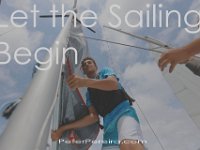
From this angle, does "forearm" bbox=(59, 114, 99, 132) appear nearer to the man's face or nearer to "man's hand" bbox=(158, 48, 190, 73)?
the man's face

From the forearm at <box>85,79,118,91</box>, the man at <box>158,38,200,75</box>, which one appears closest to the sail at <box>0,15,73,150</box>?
the forearm at <box>85,79,118,91</box>

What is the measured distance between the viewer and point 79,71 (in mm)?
5242

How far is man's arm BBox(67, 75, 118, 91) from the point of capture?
234cm

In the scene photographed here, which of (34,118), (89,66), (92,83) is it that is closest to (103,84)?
(92,83)

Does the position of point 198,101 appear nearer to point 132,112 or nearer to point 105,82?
point 132,112

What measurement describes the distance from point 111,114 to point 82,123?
0.61 m

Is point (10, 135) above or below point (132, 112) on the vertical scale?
below

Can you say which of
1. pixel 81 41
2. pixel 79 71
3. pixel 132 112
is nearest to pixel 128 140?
pixel 132 112

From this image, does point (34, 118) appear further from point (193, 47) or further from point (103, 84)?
point (103, 84)

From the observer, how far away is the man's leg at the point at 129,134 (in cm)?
286

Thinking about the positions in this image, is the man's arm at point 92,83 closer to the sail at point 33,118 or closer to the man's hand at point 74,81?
the man's hand at point 74,81

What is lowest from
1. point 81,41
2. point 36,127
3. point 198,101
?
point 36,127

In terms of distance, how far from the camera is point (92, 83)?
99.5 inches

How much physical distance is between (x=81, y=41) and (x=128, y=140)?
2954mm
